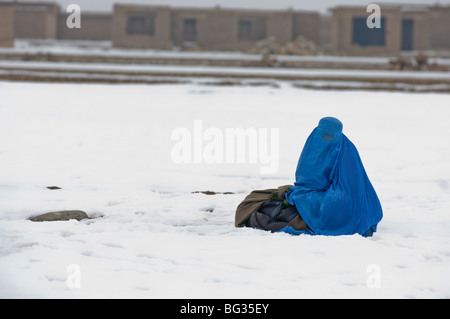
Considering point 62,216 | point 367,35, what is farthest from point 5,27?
point 62,216

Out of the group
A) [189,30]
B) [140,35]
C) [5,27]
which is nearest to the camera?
[5,27]

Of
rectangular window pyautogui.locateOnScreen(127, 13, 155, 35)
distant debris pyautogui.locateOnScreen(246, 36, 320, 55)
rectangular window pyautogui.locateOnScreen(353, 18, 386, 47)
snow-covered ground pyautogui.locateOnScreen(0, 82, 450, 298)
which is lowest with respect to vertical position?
snow-covered ground pyautogui.locateOnScreen(0, 82, 450, 298)

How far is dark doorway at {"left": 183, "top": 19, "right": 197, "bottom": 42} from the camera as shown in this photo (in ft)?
89.2

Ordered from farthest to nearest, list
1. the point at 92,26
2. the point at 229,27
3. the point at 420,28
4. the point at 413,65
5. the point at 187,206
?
the point at 92,26
the point at 229,27
the point at 420,28
the point at 413,65
the point at 187,206

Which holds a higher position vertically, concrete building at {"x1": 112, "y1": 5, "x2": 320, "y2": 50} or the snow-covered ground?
concrete building at {"x1": 112, "y1": 5, "x2": 320, "y2": 50}

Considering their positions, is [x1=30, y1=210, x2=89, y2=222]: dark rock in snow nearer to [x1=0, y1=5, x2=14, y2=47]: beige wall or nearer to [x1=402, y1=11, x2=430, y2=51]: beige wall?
[x1=0, y1=5, x2=14, y2=47]: beige wall

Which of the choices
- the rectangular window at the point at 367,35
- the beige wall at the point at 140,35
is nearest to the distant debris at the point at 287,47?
the rectangular window at the point at 367,35

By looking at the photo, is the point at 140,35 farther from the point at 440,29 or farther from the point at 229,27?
the point at 440,29

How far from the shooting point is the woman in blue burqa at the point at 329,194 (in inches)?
181

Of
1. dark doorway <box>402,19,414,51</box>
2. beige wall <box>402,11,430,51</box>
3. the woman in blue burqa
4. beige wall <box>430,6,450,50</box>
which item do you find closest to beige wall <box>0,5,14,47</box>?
beige wall <box>402,11,430,51</box>

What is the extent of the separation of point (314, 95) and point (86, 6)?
99.5 ft

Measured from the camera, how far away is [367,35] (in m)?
24.7

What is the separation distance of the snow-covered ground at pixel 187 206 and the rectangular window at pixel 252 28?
14906 millimetres

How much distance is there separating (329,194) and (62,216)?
2184 millimetres
